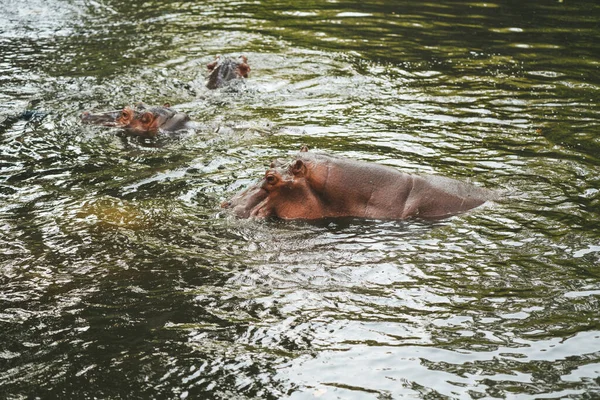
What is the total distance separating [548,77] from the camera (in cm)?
1352

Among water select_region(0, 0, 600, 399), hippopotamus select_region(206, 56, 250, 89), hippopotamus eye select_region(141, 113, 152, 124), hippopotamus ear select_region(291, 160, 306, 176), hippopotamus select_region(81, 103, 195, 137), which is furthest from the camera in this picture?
hippopotamus select_region(206, 56, 250, 89)

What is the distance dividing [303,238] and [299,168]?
0.70 m

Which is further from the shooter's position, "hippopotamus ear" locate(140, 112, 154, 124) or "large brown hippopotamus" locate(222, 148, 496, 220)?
"hippopotamus ear" locate(140, 112, 154, 124)

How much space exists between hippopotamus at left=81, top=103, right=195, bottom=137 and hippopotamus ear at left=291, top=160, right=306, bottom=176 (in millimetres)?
4160

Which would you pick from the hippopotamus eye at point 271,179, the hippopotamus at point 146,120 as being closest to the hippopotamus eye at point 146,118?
the hippopotamus at point 146,120

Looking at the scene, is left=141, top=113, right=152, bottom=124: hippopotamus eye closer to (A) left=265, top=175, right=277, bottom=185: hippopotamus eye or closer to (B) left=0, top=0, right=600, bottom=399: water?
(B) left=0, top=0, right=600, bottom=399: water

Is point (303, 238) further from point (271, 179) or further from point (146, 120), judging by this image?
point (146, 120)

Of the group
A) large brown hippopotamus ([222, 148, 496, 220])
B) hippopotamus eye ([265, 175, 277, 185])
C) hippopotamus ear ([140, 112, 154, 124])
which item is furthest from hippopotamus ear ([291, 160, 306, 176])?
hippopotamus ear ([140, 112, 154, 124])

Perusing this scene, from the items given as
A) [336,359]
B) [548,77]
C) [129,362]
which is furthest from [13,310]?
[548,77]

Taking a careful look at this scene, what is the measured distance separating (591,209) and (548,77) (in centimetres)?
592

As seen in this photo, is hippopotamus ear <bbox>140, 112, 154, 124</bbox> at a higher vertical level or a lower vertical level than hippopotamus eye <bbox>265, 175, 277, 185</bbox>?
lower

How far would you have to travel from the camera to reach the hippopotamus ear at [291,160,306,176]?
25.8 ft

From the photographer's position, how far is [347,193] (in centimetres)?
792

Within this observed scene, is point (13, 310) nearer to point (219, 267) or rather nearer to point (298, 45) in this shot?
point (219, 267)
